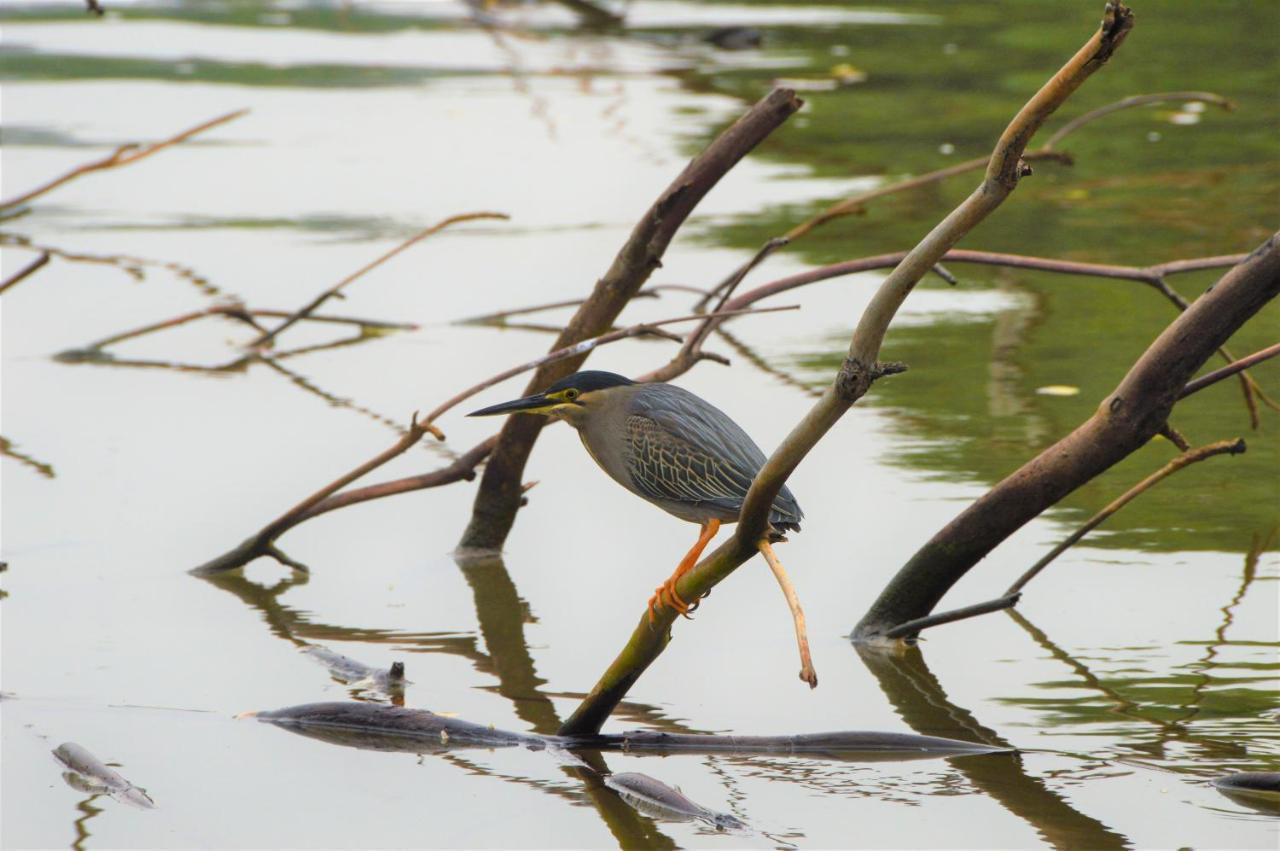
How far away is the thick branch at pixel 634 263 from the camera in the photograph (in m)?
4.14

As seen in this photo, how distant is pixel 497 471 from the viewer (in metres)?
4.53

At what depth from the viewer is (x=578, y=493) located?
17.2ft

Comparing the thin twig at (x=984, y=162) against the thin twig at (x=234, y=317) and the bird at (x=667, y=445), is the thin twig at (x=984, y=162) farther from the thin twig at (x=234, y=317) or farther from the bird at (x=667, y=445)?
the thin twig at (x=234, y=317)

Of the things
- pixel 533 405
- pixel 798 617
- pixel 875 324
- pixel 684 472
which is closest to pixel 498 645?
pixel 533 405

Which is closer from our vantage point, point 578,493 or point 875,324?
point 875,324

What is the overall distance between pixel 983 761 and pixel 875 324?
3.95 feet

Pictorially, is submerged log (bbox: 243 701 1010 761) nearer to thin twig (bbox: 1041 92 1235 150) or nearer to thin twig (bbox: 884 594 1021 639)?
thin twig (bbox: 884 594 1021 639)

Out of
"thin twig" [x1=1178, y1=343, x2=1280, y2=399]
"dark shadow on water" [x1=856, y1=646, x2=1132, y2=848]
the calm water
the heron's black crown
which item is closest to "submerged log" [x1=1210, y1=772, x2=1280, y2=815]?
the calm water

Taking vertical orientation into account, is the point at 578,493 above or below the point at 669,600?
above

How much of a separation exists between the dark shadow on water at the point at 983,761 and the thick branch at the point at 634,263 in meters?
0.99

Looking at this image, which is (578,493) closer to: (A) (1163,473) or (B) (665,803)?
(A) (1163,473)

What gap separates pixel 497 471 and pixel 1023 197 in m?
4.74

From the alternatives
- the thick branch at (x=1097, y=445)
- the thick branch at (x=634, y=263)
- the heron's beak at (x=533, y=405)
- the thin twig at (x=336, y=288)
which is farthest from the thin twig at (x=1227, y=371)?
the thin twig at (x=336, y=288)

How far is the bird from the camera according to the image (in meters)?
3.32
